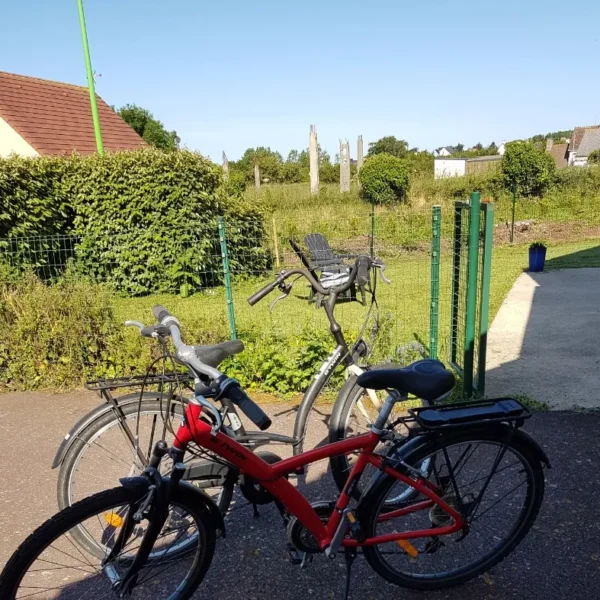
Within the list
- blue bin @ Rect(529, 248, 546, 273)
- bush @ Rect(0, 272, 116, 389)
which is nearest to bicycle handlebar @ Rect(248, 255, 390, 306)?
bush @ Rect(0, 272, 116, 389)

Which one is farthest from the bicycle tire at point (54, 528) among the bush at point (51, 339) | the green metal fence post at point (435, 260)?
the bush at point (51, 339)

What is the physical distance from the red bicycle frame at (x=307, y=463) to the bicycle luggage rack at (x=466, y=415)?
0.21 metres

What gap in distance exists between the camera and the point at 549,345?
584cm

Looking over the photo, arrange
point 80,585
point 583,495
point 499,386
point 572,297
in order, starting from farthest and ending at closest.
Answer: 1. point 572,297
2. point 499,386
3. point 583,495
4. point 80,585

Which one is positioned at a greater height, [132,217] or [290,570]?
[132,217]

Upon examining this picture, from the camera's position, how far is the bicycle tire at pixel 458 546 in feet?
7.36

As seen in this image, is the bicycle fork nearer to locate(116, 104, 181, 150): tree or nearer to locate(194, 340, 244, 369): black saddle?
locate(194, 340, 244, 369): black saddle

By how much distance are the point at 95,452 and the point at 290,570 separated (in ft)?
3.69

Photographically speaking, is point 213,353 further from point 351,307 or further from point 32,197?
point 32,197

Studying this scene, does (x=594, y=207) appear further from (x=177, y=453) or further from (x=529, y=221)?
(x=177, y=453)

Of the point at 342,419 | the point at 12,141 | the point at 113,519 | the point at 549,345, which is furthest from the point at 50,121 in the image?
the point at 113,519

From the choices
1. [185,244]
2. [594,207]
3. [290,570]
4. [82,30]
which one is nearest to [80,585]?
[290,570]

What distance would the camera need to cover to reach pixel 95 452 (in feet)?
8.71

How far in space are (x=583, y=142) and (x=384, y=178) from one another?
4002 centimetres
